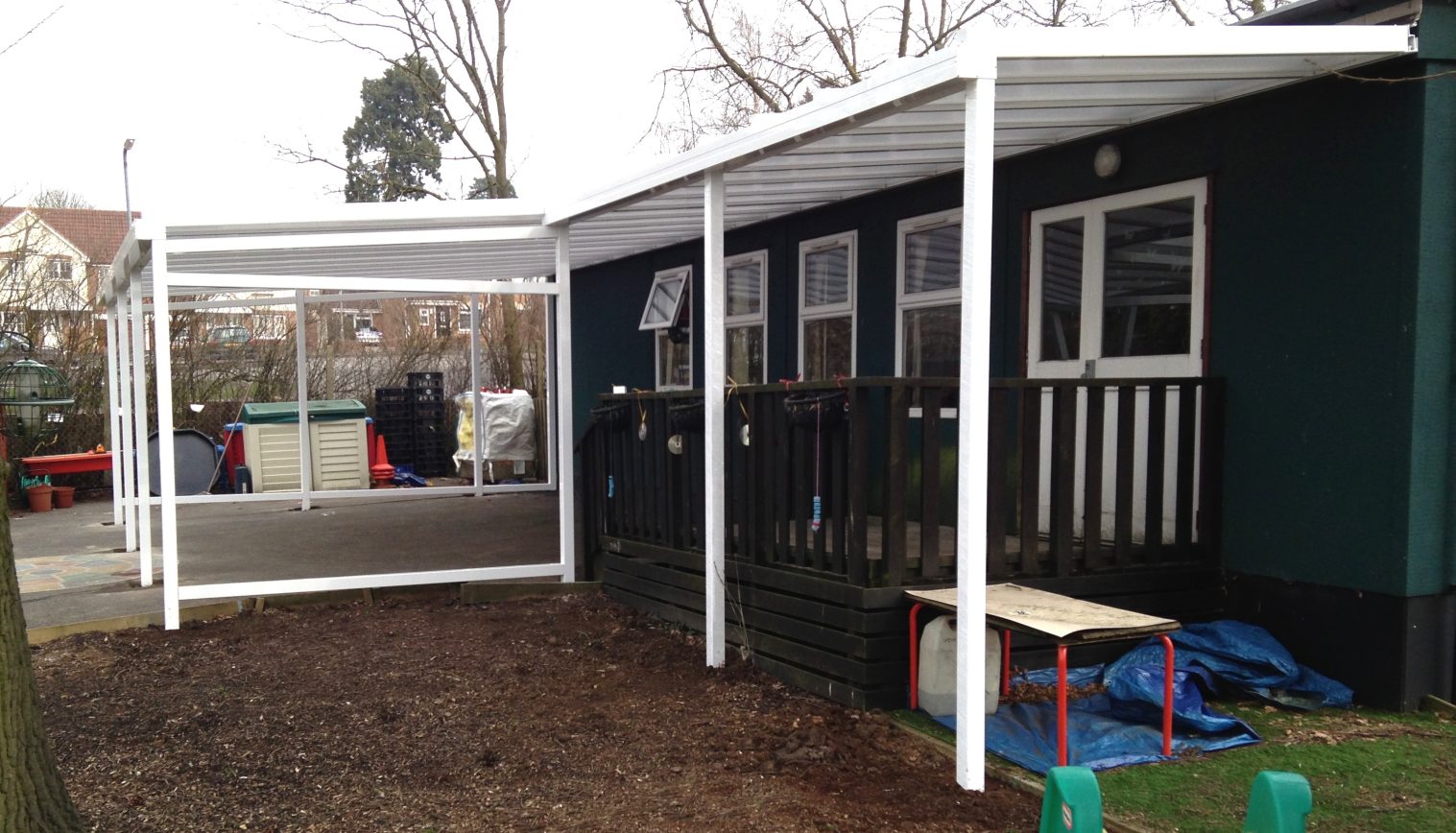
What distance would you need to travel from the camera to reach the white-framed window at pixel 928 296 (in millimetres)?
6523

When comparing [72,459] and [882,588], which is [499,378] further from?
[882,588]

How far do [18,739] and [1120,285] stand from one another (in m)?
4.99

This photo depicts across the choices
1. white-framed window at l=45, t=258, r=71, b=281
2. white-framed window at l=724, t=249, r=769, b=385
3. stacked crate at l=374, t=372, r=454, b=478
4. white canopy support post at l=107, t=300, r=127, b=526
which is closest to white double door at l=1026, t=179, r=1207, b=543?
white-framed window at l=724, t=249, r=769, b=385

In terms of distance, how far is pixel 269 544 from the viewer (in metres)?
8.96

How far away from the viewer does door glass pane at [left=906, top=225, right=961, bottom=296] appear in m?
6.55

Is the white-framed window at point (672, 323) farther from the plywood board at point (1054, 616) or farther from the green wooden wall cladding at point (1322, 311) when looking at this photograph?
the plywood board at point (1054, 616)

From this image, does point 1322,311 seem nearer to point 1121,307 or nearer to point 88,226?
point 1121,307

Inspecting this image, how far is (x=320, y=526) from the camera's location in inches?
392

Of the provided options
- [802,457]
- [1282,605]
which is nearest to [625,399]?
[802,457]

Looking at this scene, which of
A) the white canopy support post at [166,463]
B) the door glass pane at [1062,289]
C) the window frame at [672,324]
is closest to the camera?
the door glass pane at [1062,289]

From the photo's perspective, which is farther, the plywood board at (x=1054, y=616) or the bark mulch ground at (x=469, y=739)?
the plywood board at (x=1054, y=616)

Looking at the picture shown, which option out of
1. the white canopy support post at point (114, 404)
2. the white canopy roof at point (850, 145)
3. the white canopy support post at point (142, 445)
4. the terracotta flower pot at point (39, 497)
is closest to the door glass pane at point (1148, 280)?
the white canopy roof at point (850, 145)

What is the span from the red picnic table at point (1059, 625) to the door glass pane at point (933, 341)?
2.15 meters

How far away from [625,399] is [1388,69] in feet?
14.2
